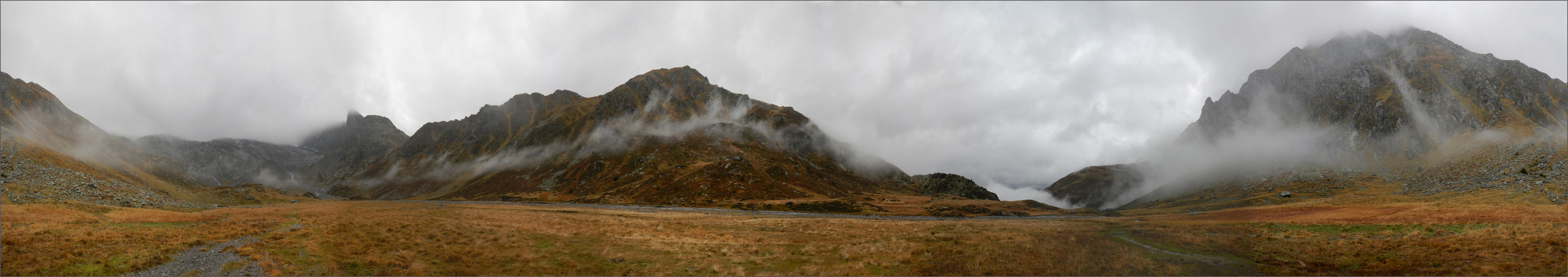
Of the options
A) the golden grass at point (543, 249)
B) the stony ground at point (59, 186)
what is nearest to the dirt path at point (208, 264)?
the golden grass at point (543, 249)

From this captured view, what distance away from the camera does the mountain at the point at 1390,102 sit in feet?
194

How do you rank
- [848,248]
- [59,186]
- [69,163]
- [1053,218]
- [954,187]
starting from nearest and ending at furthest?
[848,248], [59,186], [69,163], [1053,218], [954,187]

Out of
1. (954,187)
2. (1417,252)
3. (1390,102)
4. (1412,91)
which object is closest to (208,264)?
(1417,252)

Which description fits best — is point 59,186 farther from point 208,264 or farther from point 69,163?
point 208,264

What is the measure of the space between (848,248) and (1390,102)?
173 meters

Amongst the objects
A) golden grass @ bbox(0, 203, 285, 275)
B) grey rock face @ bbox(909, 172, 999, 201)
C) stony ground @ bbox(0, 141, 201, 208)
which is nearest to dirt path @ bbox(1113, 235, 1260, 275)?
golden grass @ bbox(0, 203, 285, 275)

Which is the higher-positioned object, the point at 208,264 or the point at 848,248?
the point at 848,248

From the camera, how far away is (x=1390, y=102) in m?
116

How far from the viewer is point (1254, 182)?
1877 inches

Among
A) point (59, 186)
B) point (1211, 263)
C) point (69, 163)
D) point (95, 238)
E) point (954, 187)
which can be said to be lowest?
point (95, 238)

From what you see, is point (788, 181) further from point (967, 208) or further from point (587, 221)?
point (587, 221)

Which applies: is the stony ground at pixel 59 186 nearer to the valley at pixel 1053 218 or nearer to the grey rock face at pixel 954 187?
the valley at pixel 1053 218

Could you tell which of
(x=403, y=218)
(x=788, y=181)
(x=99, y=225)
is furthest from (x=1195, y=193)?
(x=788, y=181)

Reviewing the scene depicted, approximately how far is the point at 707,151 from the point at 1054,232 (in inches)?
6188
